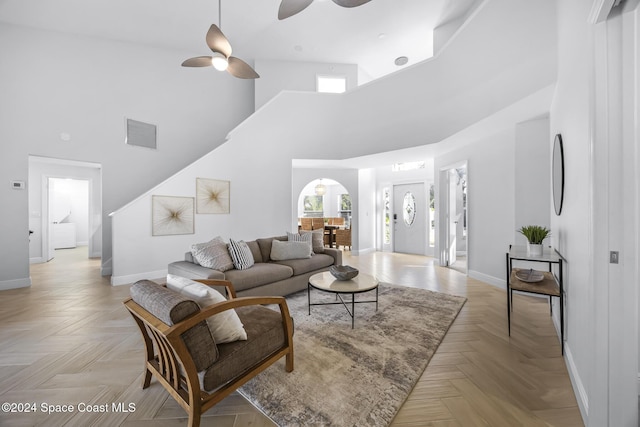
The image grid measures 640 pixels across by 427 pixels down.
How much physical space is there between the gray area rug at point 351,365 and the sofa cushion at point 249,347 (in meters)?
0.28

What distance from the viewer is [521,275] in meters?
2.58

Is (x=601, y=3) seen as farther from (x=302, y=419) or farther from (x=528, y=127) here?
(x=528, y=127)

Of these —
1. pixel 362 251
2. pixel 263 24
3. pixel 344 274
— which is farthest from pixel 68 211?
pixel 344 274

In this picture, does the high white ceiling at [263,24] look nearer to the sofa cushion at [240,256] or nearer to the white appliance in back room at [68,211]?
the sofa cushion at [240,256]

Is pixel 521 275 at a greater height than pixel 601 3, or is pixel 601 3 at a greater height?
pixel 601 3

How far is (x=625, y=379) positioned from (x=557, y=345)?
119cm

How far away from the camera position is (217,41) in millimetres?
3205

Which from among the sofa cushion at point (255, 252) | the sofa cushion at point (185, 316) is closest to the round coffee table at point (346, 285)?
the sofa cushion at point (255, 252)

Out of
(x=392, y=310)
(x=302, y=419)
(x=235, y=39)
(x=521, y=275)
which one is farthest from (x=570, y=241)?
(x=235, y=39)

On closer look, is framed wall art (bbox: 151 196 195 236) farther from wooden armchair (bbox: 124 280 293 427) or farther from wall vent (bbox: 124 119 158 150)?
wooden armchair (bbox: 124 280 293 427)

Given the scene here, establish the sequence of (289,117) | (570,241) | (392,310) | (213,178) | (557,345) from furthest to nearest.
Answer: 1. (289,117)
2. (213,178)
3. (392,310)
4. (557,345)
5. (570,241)

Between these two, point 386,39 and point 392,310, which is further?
point 386,39

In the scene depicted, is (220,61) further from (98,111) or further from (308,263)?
(98,111)

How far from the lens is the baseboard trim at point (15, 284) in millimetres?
3943
